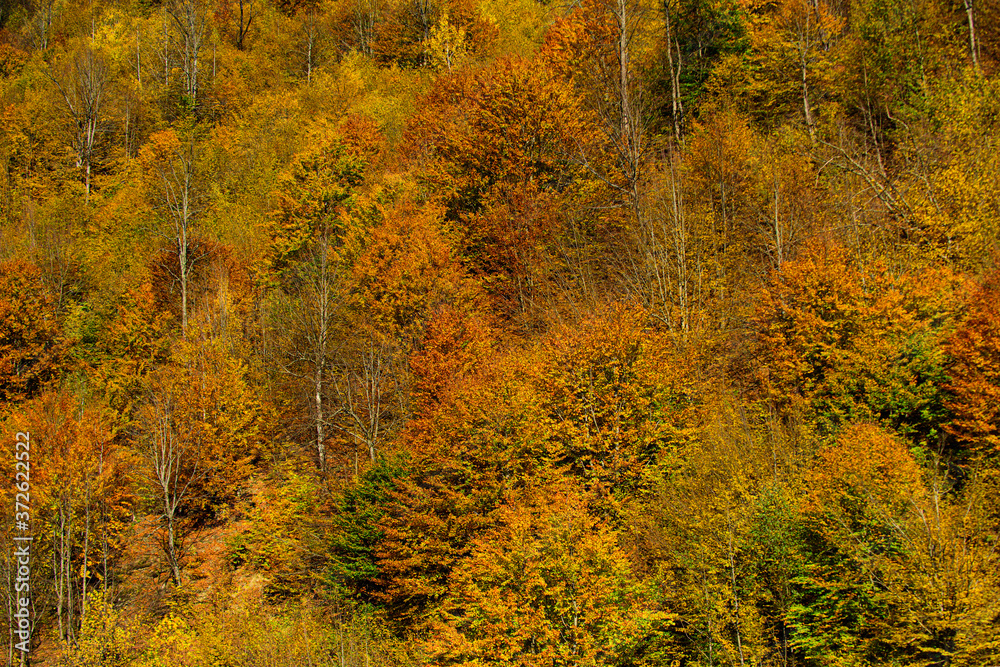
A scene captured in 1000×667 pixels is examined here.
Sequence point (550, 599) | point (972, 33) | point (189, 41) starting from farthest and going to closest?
point (189, 41)
point (972, 33)
point (550, 599)

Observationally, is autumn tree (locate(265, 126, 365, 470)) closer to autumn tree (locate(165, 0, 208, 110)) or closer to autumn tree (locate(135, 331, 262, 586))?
autumn tree (locate(135, 331, 262, 586))

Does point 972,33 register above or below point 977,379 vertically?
above

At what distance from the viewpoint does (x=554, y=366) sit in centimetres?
1972

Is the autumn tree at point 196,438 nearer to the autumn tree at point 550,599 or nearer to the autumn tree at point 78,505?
the autumn tree at point 78,505

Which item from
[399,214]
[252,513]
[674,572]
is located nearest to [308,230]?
[399,214]

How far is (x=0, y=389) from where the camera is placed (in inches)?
1357

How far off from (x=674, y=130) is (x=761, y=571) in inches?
942

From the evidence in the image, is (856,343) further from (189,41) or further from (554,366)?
(189,41)

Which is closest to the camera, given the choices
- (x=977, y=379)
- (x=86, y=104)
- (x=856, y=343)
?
(x=977, y=379)

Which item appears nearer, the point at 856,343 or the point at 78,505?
the point at 856,343

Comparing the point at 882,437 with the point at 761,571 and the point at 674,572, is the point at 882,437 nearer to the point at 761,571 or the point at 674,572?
the point at 761,571

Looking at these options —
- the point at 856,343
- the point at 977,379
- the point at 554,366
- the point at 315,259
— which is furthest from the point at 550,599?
the point at 315,259

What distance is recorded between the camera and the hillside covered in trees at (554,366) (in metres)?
14.6

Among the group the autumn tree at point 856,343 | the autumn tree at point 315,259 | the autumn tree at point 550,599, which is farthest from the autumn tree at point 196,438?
the autumn tree at point 856,343
